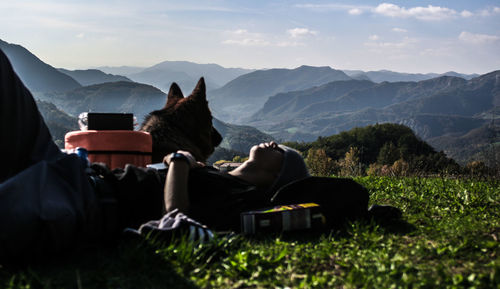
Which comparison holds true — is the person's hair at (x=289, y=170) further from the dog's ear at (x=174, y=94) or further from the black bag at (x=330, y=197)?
the dog's ear at (x=174, y=94)

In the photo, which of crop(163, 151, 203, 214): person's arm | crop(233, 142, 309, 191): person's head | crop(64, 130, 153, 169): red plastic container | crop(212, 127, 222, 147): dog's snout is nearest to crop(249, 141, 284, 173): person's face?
crop(233, 142, 309, 191): person's head

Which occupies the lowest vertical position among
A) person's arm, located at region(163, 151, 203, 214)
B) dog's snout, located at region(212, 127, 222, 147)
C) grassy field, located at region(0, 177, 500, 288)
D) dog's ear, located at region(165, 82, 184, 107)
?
grassy field, located at region(0, 177, 500, 288)

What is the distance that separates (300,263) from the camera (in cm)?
290

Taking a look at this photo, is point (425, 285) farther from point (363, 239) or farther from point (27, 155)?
point (27, 155)

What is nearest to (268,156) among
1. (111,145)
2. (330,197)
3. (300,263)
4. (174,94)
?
(330,197)

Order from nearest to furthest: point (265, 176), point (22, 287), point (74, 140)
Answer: point (22, 287) → point (265, 176) → point (74, 140)

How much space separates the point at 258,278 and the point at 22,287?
1325 mm

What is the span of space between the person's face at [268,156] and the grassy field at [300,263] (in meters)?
0.90

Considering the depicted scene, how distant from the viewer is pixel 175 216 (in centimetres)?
343

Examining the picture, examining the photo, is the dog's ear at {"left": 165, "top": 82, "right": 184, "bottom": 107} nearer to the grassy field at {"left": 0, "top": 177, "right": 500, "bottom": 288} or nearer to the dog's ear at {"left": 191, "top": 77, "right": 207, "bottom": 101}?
the dog's ear at {"left": 191, "top": 77, "right": 207, "bottom": 101}

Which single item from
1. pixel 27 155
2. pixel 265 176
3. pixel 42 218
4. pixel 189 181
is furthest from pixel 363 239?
pixel 27 155

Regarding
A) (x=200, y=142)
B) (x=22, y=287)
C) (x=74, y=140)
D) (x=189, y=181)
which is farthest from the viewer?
(x=200, y=142)

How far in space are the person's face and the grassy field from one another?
0.90 meters

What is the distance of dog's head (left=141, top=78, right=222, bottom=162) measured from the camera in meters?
6.49
